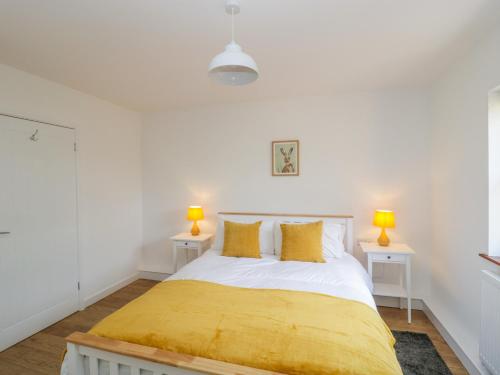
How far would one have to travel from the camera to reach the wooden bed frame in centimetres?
109

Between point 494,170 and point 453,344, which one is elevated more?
point 494,170

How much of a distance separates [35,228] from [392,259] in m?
3.58

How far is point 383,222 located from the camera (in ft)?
8.87

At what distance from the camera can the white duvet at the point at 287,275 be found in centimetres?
189

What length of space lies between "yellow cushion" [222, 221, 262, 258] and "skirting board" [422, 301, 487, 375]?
1.81 metres

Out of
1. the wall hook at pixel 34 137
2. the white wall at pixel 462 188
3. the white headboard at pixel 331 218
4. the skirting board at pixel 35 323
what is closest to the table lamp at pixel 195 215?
the white headboard at pixel 331 218

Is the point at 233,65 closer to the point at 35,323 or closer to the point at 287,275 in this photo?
the point at 287,275

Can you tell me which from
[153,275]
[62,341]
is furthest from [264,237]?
[62,341]

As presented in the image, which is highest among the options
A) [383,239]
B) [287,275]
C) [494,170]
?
[494,170]

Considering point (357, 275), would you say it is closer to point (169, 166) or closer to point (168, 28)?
point (168, 28)

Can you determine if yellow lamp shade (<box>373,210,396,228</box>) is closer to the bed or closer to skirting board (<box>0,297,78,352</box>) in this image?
the bed

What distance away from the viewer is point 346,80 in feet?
8.68

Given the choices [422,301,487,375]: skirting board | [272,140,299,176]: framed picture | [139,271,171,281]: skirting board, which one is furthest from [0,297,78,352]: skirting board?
[422,301,487,375]: skirting board

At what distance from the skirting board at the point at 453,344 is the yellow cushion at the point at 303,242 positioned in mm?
1212
